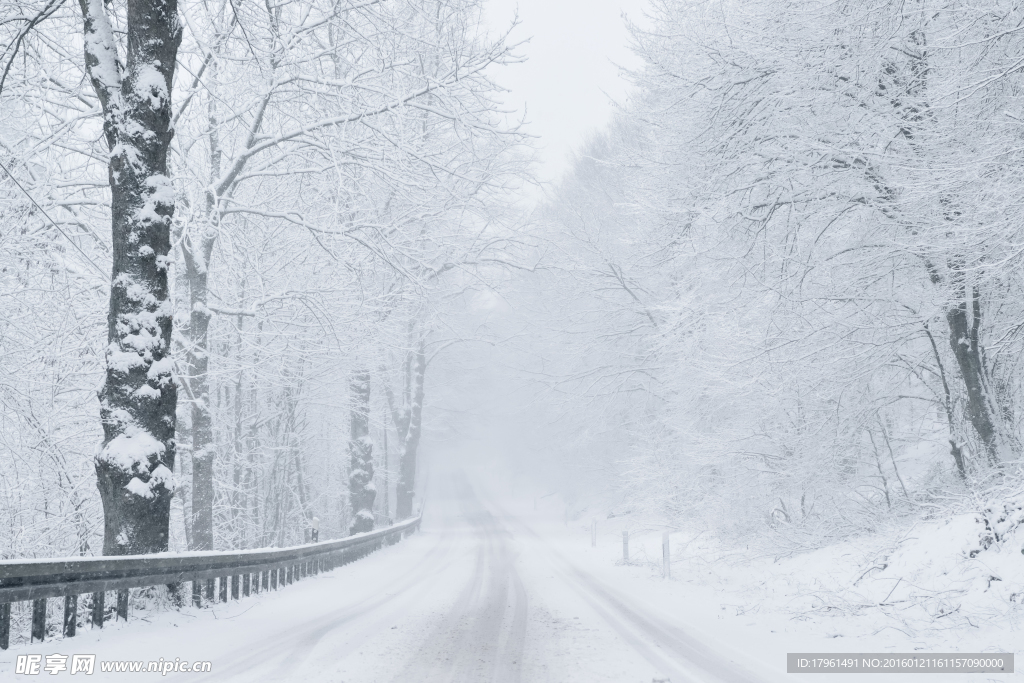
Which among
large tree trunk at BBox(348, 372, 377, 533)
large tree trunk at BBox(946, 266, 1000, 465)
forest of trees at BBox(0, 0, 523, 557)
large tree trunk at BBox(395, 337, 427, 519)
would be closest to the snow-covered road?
forest of trees at BBox(0, 0, 523, 557)

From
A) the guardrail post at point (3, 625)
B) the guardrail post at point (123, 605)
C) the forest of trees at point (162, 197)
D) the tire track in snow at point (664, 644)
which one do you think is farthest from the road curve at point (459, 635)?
the forest of trees at point (162, 197)

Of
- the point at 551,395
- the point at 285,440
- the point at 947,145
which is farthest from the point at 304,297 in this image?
the point at 551,395

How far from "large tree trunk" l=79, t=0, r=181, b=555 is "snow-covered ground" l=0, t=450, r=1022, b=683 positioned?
129 cm

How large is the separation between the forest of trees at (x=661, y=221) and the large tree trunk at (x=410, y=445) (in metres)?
16.4

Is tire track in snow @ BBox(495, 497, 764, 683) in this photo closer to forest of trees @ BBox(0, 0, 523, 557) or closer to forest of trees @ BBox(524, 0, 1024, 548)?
forest of trees @ BBox(524, 0, 1024, 548)

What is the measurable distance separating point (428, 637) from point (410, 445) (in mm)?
24730

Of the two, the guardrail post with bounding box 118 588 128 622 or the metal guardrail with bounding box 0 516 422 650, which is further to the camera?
the guardrail post with bounding box 118 588 128 622

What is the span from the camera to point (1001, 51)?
25.2ft

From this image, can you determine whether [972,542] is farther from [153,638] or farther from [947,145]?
[153,638]

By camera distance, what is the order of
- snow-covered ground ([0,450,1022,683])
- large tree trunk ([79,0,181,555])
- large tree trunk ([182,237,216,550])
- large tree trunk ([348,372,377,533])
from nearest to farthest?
snow-covered ground ([0,450,1022,683])
large tree trunk ([79,0,181,555])
large tree trunk ([182,237,216,550])
large tree trunk ([348,372,377,533])

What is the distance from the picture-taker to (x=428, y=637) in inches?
289

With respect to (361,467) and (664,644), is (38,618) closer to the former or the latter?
(664,644)

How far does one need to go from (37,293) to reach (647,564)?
12.7 metres

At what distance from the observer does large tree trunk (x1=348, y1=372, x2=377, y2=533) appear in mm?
22609
